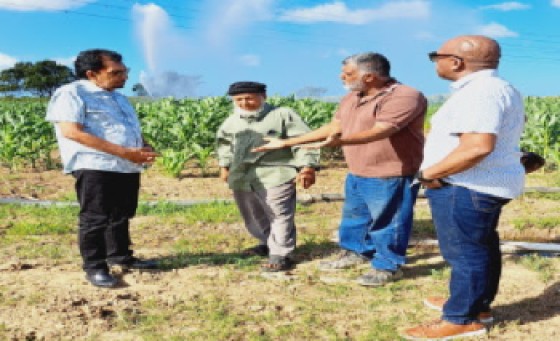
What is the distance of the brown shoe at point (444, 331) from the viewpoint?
3.81m

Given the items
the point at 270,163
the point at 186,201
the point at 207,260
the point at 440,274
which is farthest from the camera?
the point at 186,201

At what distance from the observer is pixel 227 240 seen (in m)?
6.63

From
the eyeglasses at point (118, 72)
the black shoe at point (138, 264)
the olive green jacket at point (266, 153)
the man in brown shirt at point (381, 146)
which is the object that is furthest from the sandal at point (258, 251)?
the eyeglasses at point (118, 72)

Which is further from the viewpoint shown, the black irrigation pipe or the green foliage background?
the green foliage background

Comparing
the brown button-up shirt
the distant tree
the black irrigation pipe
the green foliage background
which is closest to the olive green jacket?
the brown button-up shirt

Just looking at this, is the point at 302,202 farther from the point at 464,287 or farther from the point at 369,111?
the point at 464,287

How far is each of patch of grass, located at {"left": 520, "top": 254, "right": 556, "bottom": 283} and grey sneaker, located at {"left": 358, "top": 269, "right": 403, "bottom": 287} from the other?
3.93 feet

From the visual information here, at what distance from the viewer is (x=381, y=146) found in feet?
15.9

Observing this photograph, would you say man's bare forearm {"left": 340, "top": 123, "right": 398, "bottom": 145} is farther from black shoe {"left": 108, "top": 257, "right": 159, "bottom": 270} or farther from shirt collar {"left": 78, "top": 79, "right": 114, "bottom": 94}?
black shoe {"left": 108, "top": 257, "right": 159, "bottom": 270}

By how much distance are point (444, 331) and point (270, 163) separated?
2.09 m

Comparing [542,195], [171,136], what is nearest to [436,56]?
[542,195]

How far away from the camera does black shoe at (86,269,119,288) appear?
4.84 metres

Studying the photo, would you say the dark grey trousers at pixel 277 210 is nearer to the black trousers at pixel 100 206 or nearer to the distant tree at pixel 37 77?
the black trousers at pixel 100 206

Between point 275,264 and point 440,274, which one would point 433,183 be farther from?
point 275,264
